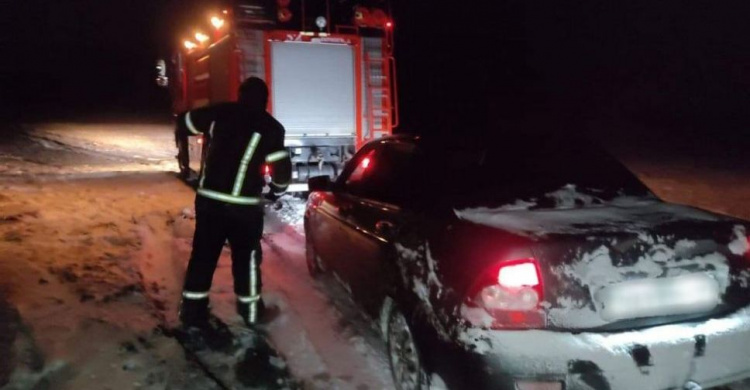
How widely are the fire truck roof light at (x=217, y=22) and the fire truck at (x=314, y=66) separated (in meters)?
0.02

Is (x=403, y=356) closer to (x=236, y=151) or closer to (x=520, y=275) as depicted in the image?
(x=520, y=275)

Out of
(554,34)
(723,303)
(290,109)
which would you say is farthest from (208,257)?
(554,34)

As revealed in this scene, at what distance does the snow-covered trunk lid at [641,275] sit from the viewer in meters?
2.94

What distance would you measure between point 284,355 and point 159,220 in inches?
185

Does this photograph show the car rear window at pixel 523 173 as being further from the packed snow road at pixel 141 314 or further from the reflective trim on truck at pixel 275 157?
the packed snow road at pixel 141 314

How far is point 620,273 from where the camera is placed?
2.98 meters

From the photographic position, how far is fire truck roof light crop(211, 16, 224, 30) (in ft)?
31.6

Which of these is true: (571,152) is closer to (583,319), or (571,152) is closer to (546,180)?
(546,180)

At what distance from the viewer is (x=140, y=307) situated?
5.03 meters

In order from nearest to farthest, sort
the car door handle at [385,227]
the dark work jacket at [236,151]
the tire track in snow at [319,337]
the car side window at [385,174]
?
1. the car door handle at [385,227]
2. the tire track in snow at [319,337]
3. the car side window at [385,174]
4. the dark work jacket at [236,151]

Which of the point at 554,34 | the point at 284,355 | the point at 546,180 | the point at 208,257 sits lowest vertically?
the point at 284,355

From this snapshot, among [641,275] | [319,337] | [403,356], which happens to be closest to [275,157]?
[319,337]

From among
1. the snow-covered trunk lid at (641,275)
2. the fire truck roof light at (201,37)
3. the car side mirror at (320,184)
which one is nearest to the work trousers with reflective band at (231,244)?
the car side mirror at (320,184)

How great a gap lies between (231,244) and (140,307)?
929mm
